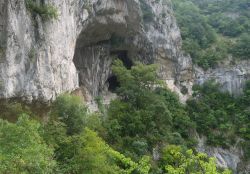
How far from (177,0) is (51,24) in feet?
105

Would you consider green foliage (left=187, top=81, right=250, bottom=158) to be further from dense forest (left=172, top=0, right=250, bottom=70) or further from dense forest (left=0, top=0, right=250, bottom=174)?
dense forest (left=172, top=0, right=250, bottom=70)

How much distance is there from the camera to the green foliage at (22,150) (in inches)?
402

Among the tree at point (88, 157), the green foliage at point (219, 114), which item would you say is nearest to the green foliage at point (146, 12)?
the green foliage at point (219, 114)

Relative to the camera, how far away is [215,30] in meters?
39.4

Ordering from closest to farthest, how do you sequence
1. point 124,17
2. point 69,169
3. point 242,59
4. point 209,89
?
point 69,169 → point 124,17 → point 209,89 → point 242,59

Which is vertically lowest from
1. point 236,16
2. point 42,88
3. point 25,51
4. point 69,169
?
point 69,169

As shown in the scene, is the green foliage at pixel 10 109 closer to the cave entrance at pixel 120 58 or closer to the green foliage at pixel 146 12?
the cave entrance at pixel 120 58

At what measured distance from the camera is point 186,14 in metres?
40.9

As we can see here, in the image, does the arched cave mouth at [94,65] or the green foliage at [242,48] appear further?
the green foliage at [242,48]

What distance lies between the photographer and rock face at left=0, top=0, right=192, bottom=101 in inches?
576

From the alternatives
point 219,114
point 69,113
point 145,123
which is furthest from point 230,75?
point 69,113

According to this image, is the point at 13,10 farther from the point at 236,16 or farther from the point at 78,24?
the point at 236,16

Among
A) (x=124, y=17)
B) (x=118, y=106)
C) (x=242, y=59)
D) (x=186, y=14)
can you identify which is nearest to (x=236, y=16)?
(x=186, y=14)

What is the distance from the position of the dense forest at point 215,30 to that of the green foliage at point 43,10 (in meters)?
17.9
